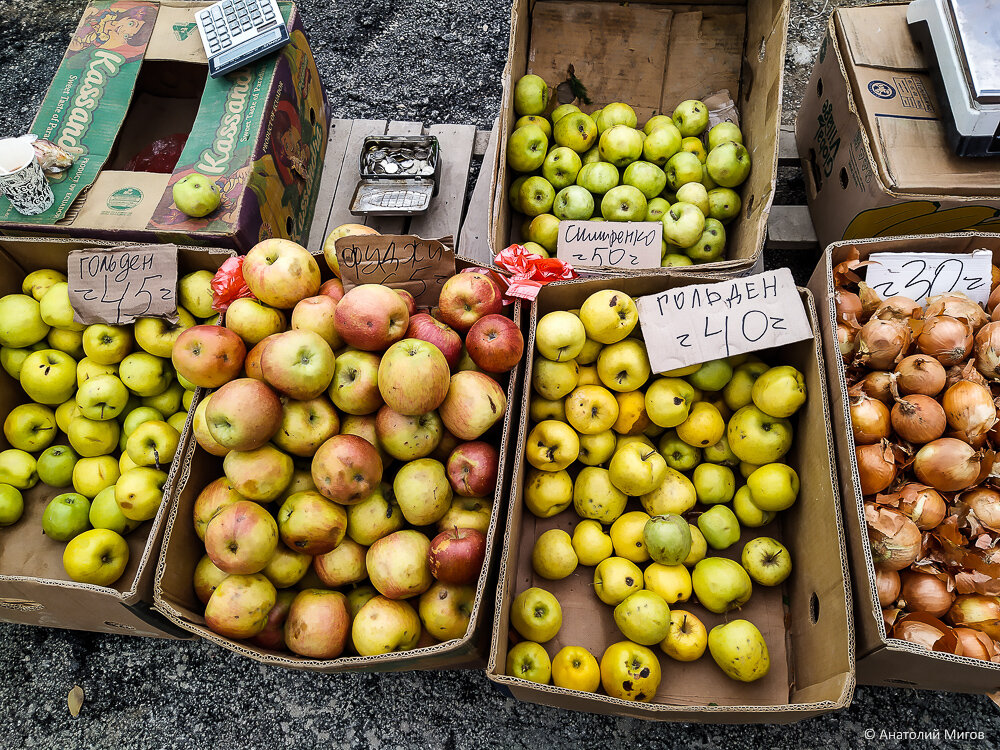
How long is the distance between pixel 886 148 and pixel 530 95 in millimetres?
1455

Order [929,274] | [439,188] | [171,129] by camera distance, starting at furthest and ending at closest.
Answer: [171,129] < [439,188] < [929,274]

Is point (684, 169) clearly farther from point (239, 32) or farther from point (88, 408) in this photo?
point (88, 408)

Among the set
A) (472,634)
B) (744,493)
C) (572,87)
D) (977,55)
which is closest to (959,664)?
(744,493)

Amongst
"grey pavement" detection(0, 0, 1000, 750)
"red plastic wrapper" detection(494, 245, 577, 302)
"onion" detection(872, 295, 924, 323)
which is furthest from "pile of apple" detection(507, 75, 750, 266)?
"grey pavement" detection(0, 0, 1000, 750)

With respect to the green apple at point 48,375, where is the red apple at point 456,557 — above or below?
below

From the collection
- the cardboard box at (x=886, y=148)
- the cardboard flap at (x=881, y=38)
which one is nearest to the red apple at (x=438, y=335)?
the cardboard box at (x=886, y=148)

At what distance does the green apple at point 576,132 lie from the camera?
2654mm

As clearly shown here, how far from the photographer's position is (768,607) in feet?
6.43

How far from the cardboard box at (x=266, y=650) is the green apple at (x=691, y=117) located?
1521mm

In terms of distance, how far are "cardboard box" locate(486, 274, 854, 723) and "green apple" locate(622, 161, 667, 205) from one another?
65cm

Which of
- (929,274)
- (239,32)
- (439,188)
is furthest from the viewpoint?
(439,188)

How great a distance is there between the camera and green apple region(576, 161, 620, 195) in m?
2.51

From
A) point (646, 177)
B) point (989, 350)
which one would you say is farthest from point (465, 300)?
point (989, 350)

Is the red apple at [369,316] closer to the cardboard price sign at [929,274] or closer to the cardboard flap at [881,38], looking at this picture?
the cardboard price sign at [929,274]
